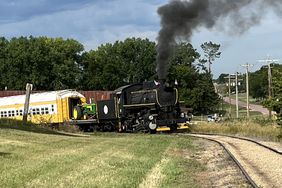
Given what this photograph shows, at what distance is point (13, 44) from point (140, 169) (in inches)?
3530

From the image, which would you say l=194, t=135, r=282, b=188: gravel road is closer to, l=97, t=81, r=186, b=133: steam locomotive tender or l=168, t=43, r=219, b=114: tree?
l=97, t=81, r=186, b=133: steam locomotive tender

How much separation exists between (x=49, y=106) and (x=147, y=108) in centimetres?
1217

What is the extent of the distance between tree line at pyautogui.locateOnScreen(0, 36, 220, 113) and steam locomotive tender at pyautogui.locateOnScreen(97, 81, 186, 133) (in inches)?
2262

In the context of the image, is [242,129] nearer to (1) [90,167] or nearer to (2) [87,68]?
(1) [90,167]

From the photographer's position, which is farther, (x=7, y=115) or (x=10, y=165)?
(x=7, y=115)

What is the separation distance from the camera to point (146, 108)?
30.7 m

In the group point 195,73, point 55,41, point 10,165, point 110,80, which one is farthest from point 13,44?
point 10,165

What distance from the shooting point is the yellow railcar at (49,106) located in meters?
39.2

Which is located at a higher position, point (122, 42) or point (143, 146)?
point (122, 42)

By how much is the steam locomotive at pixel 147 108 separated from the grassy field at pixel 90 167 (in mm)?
11450

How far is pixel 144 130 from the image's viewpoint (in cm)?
3064

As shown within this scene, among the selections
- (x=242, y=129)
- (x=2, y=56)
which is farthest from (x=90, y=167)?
(x=2, y=56)

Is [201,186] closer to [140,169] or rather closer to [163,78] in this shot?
[140,169]

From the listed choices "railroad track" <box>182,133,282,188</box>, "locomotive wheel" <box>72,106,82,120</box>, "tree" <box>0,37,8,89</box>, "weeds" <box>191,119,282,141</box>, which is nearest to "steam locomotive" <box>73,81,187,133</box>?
"weeds" <box>191,119,282,141</box>
